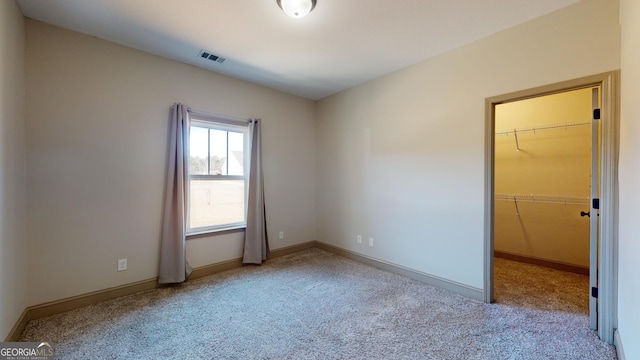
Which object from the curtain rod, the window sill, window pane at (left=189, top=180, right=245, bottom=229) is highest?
the curtain rod

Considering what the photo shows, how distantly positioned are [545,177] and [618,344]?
2480 millimetres

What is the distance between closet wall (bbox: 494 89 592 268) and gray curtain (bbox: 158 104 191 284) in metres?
4.59

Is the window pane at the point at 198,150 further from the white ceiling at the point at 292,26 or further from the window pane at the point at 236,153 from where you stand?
the white ceiling at the point at 292,26

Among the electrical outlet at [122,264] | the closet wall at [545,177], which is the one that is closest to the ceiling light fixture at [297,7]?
the electrical outlet at [122,264]

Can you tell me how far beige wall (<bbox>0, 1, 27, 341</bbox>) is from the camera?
176 centimetres

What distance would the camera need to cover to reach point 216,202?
352 centimetres

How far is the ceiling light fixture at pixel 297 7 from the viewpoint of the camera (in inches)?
77.0

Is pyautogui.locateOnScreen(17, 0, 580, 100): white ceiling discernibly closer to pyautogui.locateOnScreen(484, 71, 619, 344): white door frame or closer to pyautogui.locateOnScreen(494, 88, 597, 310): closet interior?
pyautogui.locateOnScreen(484, 71, 619, 344): white door frame

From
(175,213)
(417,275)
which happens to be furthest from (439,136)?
(175,213)

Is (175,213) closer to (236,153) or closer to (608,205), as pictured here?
(236,153)

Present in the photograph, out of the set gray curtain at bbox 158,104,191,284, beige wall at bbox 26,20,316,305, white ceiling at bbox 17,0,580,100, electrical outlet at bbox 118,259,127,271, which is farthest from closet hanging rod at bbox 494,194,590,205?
electrical outlet at bbox 118,259,127,271

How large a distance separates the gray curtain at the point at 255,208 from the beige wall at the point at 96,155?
0.46 m

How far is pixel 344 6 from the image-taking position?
2.09 metres

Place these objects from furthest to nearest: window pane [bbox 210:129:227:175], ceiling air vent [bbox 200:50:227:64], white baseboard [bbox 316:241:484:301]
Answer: window pane [bbox 210:129:227:175] < ceiling air vent [bbox 200:50:227:64] < white baseboard [bbox 316:241:484:301]
